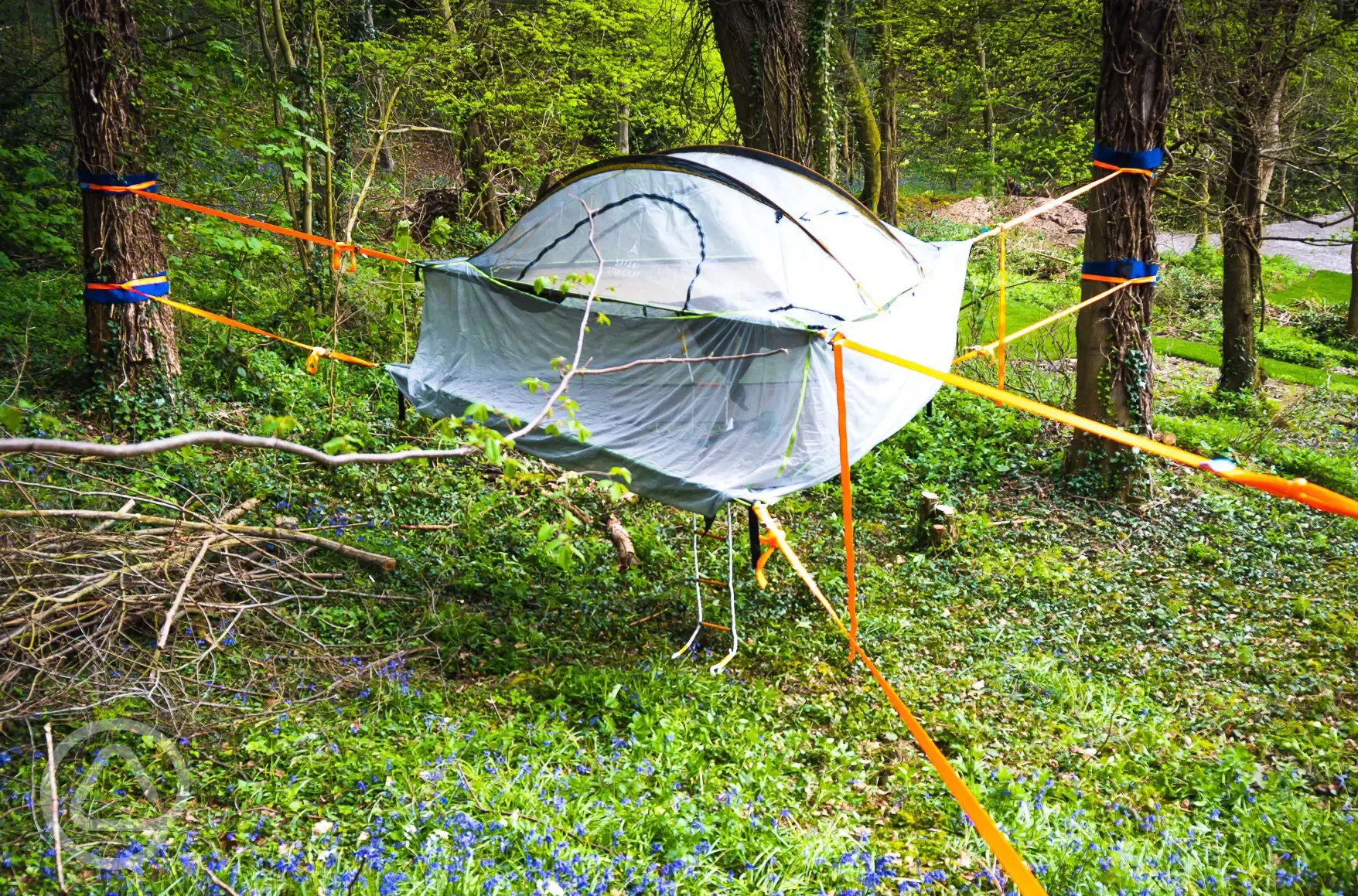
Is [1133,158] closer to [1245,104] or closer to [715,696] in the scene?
[1245,104]

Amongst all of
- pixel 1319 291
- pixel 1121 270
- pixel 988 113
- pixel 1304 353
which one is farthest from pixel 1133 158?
pixel 988 113

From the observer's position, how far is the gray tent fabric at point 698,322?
388 cm

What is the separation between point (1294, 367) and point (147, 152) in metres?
12.4

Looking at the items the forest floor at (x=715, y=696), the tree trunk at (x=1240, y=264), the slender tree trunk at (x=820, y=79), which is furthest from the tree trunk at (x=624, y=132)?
the forest floor at (x=715, y=696)

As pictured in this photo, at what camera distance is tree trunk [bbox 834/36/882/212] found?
15.5 meters

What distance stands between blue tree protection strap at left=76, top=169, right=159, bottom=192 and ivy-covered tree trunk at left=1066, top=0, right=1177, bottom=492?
20.2 ft

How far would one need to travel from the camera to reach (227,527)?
385cm

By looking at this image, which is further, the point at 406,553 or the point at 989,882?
the point at 406,553

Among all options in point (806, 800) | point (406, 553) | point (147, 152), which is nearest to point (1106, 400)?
point (806, 800)

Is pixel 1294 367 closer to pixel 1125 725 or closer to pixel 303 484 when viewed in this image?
pixel 1125 725

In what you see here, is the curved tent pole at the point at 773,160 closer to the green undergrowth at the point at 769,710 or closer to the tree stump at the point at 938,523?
the tree stump at the point at 938,523

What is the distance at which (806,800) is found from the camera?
10.2ft

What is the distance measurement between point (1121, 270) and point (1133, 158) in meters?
0.74

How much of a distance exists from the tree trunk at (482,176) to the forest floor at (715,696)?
13.9 feet
